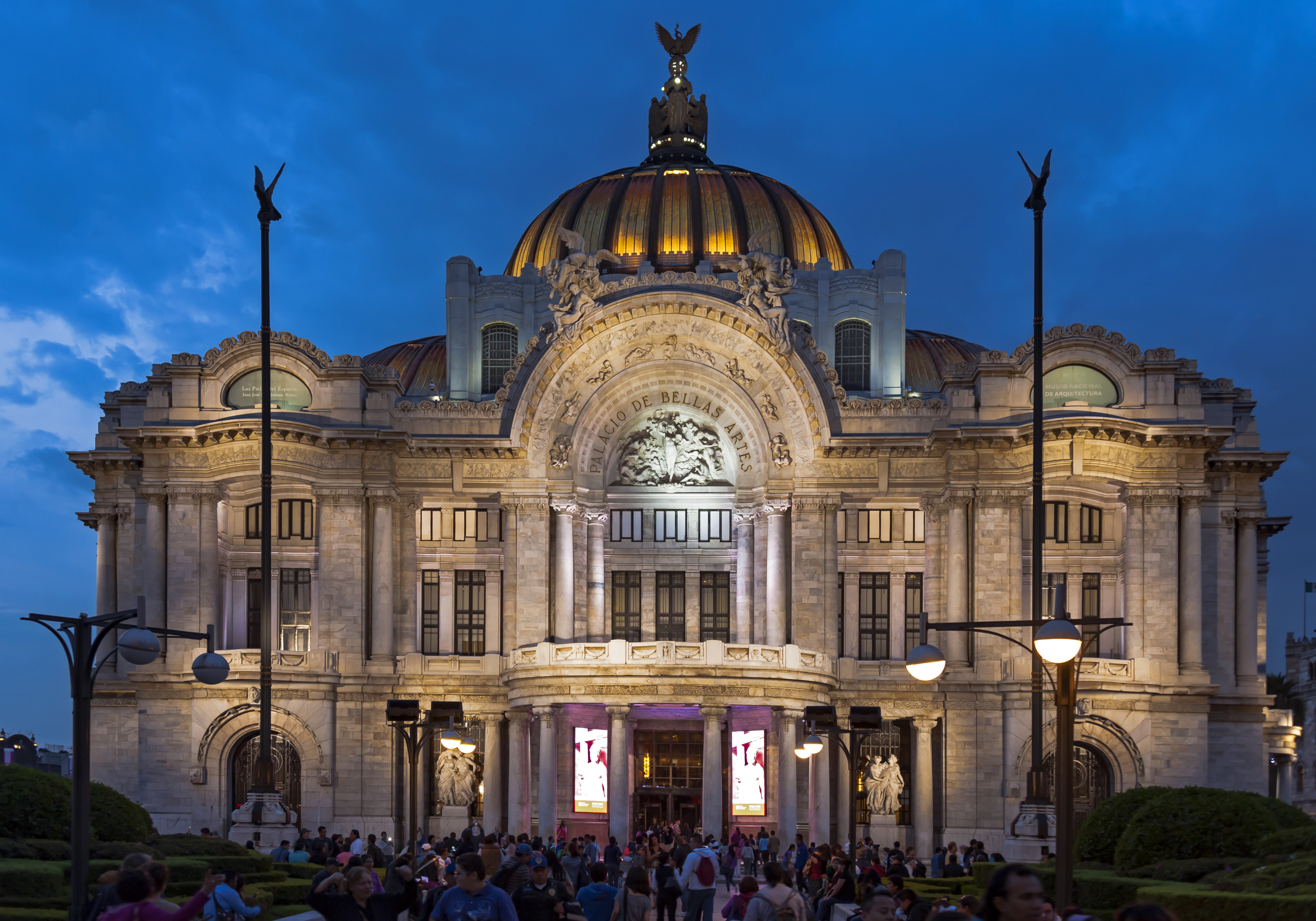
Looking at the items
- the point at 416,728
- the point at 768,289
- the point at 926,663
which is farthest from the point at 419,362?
the point at 926,663

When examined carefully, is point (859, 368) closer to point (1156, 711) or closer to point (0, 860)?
point (1156, 711)

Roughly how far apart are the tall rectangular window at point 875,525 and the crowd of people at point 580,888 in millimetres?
18234

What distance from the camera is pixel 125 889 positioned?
14.4 metres

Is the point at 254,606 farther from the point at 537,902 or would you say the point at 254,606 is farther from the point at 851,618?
the point at 537,902

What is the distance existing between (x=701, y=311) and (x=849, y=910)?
3917cm

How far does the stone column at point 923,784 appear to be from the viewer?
5994 cm

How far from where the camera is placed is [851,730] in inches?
1807

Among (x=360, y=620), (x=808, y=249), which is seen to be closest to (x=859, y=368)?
(x=808, y=249)

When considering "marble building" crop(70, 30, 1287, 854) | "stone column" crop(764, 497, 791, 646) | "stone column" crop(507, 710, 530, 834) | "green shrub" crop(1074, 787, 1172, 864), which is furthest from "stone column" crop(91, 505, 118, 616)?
"green shrub" crop(1074, 787, 1172, 864)

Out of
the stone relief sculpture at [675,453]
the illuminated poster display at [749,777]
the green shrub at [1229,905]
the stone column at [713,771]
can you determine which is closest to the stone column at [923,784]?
the illuminated poster display at [749,777]

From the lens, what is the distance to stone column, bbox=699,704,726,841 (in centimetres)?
5616

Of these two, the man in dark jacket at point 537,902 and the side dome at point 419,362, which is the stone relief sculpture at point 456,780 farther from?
the man in dark jacket at point 537,902

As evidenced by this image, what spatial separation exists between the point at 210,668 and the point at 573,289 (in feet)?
120

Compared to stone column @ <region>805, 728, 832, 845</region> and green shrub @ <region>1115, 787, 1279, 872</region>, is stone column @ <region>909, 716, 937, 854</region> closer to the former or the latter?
stone column @ <region>805, 728, 832, 845</region>
